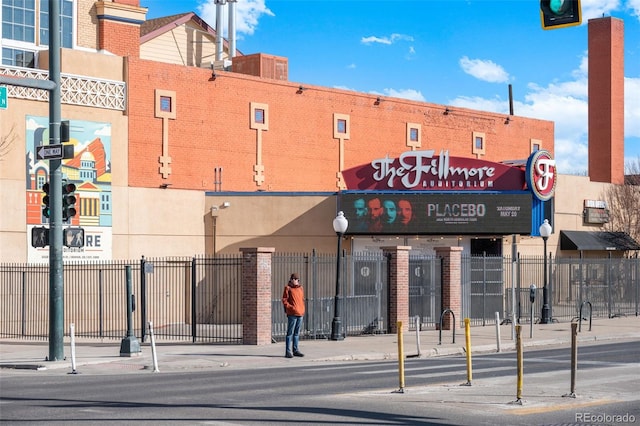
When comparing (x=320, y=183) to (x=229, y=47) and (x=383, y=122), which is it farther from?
(x=229, y=47)

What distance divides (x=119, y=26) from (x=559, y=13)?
27727 millimetres

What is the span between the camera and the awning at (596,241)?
158ft

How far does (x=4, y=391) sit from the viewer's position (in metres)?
17.6

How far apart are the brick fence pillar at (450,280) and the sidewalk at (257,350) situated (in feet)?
2.43

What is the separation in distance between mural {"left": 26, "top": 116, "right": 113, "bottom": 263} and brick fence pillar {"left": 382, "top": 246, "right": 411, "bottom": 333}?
10.7 metres

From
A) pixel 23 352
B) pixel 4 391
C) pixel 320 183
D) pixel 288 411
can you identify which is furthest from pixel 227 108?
pixel 288 411

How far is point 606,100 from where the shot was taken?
57594 mm

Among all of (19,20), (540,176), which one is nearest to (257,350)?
(19,20)

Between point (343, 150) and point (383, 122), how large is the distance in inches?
112

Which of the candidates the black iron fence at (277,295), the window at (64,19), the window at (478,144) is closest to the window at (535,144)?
the window at (478,144)

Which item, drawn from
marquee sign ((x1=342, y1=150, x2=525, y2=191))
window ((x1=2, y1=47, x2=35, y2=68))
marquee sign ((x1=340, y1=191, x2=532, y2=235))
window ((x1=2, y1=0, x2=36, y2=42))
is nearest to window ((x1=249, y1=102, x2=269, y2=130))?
marquee sign ((x1=342, y1=150, x2=525, y2=191))

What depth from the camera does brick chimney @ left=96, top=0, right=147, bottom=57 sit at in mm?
39062

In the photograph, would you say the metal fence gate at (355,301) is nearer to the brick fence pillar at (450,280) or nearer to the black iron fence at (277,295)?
the black iron fence at (277,295)

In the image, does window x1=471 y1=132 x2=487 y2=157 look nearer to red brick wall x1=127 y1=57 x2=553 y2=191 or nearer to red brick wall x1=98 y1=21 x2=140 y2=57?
red brick wall x1=127 y1=57 x2=553 y2=191
